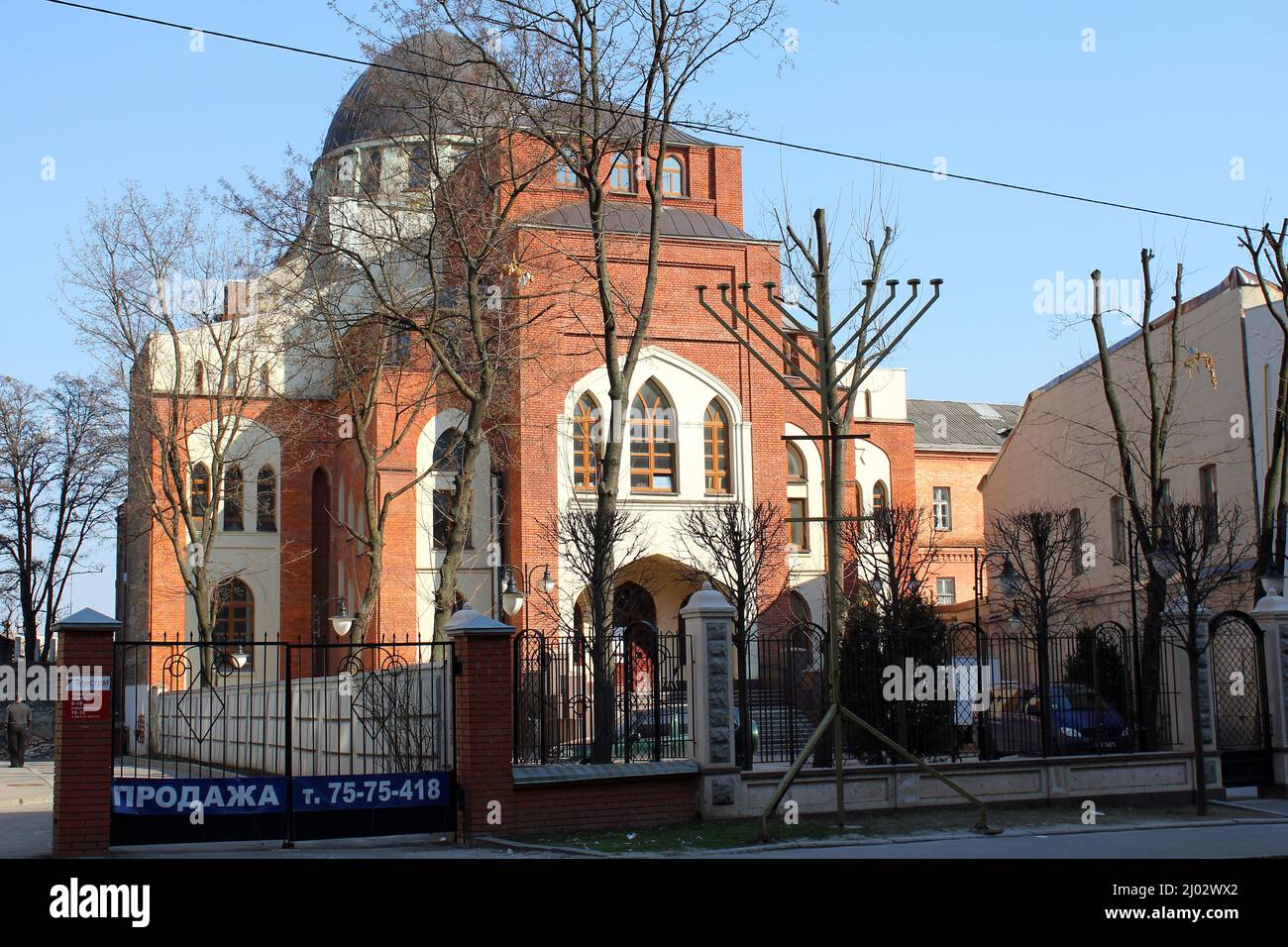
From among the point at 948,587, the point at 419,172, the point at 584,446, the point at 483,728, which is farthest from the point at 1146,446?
the point at 483,728

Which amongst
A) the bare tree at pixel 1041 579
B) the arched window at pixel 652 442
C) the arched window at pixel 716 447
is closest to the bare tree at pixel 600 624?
the arched window at pixel 652 442

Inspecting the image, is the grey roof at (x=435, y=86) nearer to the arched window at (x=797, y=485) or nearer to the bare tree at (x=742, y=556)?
the bare tree at (x=742, y=556)

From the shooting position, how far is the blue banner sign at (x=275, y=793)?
513 inches

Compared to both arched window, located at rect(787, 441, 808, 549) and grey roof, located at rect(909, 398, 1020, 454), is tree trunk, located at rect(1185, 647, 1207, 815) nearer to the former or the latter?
arched window, located at rect(787, 441, 808, 549)

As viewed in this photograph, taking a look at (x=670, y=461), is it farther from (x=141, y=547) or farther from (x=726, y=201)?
(x=141, y=547)

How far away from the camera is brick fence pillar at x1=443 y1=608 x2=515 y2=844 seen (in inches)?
558

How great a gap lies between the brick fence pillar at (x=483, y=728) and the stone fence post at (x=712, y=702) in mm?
2407

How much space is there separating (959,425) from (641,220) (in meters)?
30.3

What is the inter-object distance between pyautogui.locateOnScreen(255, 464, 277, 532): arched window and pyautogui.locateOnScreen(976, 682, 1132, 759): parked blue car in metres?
29.4

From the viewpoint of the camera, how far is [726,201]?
3903 cm

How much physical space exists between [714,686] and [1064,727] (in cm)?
562

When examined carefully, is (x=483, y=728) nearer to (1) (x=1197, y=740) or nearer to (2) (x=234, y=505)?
(1) (x=1197, y=740)

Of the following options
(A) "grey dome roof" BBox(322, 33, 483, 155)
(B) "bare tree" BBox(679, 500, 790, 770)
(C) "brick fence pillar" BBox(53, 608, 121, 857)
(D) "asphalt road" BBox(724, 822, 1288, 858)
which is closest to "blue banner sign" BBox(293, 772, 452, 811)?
(C) "brick fence pillar" BBox(53, 608, 121, 857)
